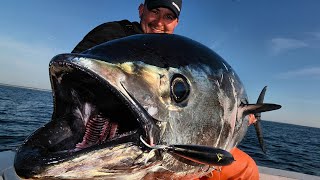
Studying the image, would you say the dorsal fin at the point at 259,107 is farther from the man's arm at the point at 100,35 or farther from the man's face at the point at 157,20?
the man's face at the point at 157,20

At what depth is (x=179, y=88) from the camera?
1763 millimetres

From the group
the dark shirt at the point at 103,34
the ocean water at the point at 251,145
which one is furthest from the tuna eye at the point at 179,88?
the ocean water at the point at 251,145

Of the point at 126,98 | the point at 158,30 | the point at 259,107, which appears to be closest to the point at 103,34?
the point at 158,30

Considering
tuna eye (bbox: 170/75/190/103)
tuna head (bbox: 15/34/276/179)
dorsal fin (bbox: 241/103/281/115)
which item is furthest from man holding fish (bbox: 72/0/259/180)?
tuna eye (bbox: 170/75/190/103)

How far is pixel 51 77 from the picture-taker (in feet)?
5.53

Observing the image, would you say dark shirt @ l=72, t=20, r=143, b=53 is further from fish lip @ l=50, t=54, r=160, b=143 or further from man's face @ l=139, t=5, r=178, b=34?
fish lip @ l=50, t=54, r=160, b=143

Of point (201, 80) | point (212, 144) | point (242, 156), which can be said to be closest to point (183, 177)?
point (212, 144)

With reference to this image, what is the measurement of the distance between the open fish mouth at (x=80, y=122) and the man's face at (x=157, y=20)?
2.86 meters

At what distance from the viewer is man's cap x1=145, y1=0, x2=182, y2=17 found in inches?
174

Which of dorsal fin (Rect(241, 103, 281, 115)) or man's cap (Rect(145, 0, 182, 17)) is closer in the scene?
dorsal fin (Rect(241, 103, 281, 115))

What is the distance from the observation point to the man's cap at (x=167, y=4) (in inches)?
174

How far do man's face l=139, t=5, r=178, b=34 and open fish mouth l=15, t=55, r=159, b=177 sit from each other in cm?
286

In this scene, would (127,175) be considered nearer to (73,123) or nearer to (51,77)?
(73,123)

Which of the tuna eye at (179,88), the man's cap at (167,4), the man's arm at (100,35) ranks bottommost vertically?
the tuna eye at (179,88)
